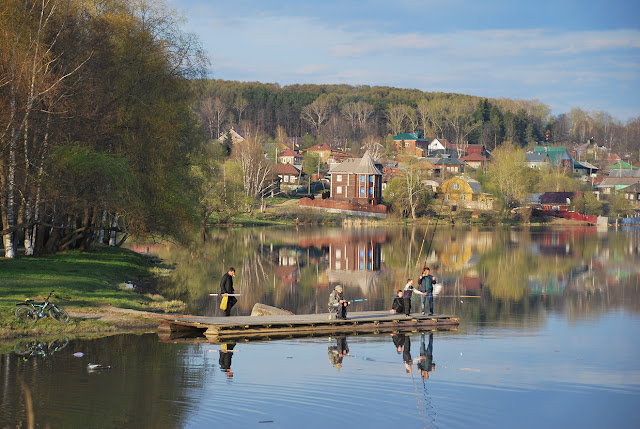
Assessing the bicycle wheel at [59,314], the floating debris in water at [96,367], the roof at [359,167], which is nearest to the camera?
the floating debris in water at [96,367]

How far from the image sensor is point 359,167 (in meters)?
120

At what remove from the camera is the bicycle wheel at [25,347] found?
23.2 metres

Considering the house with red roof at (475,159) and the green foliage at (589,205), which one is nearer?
the green foliage at (589,205)

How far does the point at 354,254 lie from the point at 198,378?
44.2m

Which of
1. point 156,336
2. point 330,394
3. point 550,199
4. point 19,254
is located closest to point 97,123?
point 19,254

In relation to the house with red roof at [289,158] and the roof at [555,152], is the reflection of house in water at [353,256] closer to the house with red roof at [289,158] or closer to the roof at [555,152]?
the house with red roof at [289,158]

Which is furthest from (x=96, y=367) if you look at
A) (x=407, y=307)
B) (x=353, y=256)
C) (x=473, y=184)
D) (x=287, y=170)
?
(x=287, y=170)

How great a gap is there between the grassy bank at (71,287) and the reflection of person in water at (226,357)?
4.50m

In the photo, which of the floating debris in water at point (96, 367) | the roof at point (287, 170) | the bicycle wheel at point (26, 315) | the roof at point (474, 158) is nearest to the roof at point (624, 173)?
the roof at point (474, 158)

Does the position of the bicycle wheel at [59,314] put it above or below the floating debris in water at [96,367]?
above

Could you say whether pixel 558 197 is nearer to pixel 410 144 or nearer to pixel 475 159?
pixel 475 159

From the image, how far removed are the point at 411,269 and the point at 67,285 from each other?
1073 inches

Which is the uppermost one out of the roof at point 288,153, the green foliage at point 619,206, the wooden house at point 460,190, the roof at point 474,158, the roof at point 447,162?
the roof at point 474,158

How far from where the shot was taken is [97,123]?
3878 centimetres
